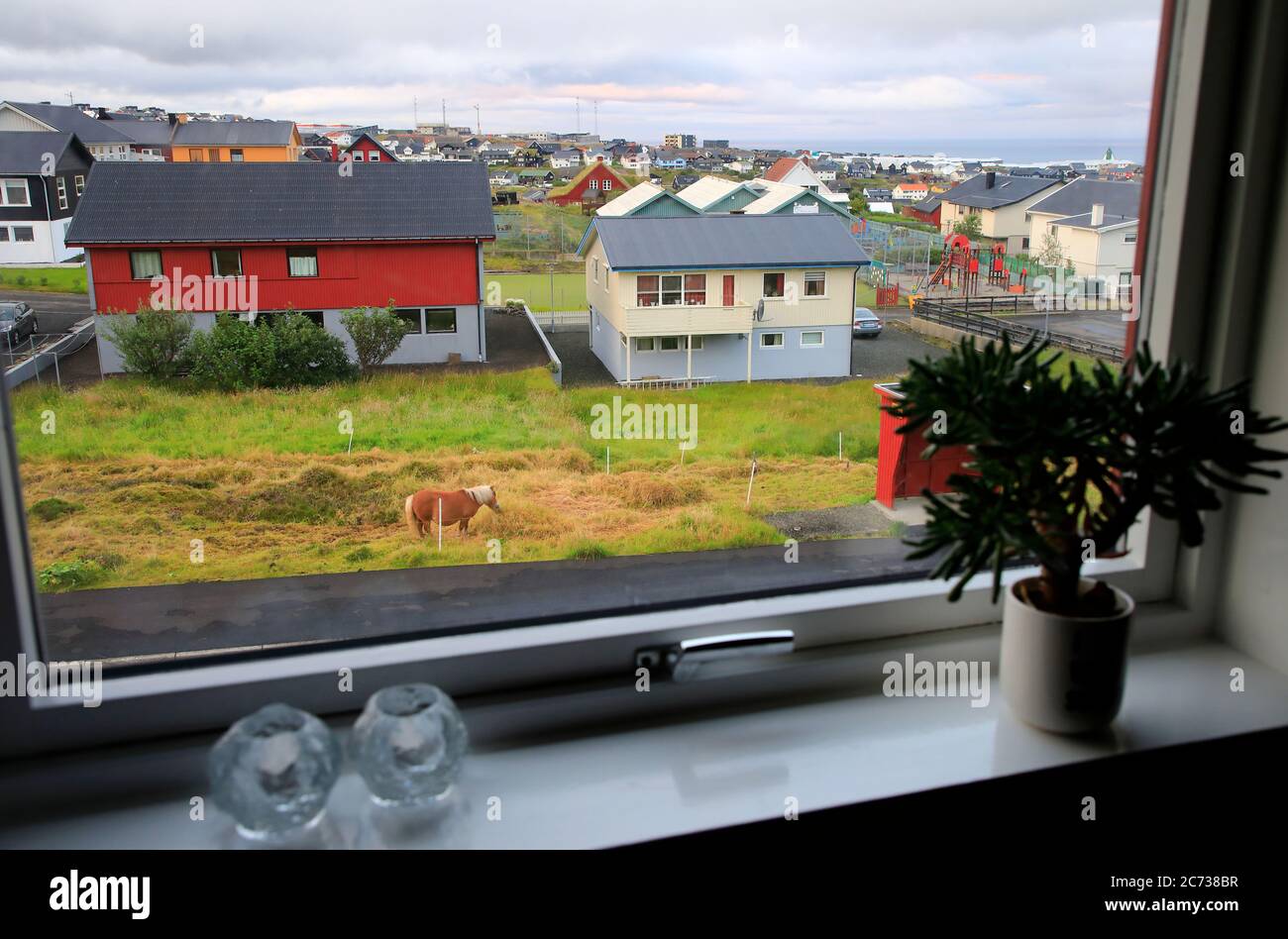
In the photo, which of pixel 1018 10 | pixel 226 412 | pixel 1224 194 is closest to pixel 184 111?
pixel 226 412

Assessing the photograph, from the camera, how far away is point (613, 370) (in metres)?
1.53

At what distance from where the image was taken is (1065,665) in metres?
1.29

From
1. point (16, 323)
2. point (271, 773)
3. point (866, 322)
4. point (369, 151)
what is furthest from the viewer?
point (866, 322)

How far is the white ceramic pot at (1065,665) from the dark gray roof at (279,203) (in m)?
1.00

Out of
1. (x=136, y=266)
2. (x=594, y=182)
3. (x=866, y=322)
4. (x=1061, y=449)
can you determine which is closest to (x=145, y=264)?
(x=136, y=266)

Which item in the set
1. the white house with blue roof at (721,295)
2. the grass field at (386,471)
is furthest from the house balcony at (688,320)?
the grass field at (386,471)

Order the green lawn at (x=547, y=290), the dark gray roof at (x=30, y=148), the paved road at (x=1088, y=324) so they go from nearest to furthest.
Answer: the dark gray roof at (x=30, y=148) → the green lawn at (x=547, y=290) → the paved road at (x=1088, y=324)

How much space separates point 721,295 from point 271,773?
0.99 metres

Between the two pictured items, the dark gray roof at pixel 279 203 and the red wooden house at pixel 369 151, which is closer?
the dark gray roof at pixel 279 203

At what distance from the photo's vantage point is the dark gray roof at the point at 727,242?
154 centimetres

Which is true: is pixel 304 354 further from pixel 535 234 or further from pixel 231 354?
pixel 535 234

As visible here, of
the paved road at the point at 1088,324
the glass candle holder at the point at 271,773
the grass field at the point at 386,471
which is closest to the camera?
the glass candle holder at the point at 271,773

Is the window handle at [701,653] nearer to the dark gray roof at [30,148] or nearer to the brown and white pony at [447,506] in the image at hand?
the brown and white pony at [447,506]

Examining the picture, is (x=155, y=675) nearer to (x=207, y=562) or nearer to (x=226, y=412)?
(x=207, y=562)
